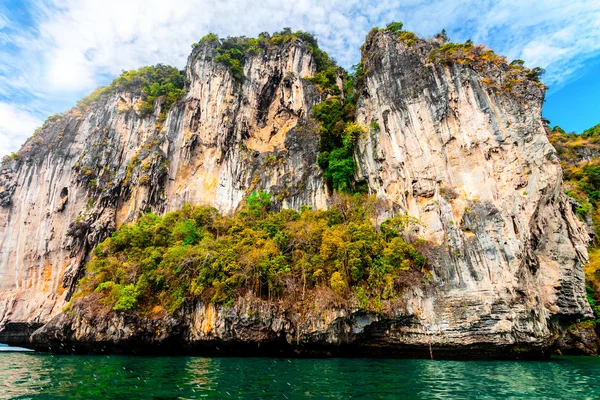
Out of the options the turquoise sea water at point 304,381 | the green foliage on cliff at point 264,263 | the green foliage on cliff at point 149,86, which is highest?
the green foliage on cliff at point 149,86

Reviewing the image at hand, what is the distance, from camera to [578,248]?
74.9ft

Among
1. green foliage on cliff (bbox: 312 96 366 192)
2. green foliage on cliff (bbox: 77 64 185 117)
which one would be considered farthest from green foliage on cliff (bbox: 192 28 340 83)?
green foliage on cliff (bbox: 312 96 366 192)

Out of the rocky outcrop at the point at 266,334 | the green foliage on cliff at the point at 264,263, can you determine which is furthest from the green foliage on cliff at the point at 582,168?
the green foliage on cliff at the point at 264,263

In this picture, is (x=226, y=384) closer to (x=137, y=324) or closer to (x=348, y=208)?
(x=137, y=324)

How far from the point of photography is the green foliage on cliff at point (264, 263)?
65.4ft

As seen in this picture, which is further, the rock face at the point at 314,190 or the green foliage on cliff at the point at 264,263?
the green foliage on cliff at the point at 264,263

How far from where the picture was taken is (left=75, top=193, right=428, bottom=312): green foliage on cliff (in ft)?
65.4

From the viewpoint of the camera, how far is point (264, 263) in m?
20.9

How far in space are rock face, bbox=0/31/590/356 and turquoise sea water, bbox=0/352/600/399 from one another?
3.88 metres

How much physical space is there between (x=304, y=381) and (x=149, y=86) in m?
43.8

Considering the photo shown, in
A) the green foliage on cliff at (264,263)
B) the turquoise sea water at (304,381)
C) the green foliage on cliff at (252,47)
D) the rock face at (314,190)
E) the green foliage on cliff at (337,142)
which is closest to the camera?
the turquoise sea water at (304,381)

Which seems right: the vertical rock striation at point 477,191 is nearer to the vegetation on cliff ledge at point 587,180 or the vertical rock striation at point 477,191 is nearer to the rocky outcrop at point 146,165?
the vegetation on cliff ledge at point 587,180

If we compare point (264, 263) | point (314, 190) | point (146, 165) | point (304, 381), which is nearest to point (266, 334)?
point (264, 263)

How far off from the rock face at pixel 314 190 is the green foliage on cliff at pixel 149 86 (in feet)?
4.54
